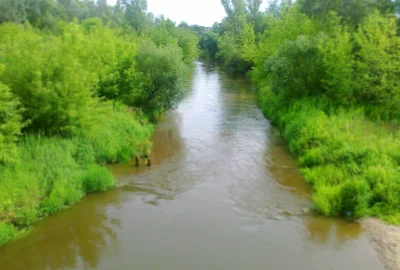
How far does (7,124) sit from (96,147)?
4483 mm

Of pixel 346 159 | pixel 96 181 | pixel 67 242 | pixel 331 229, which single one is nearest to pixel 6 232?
pixel 67 242

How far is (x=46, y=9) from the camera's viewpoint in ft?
132

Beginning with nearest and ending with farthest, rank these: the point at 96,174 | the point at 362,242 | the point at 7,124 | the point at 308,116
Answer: the point at 362,242 < the point at 7,124 < the point at 96,174 < the point at 308,116

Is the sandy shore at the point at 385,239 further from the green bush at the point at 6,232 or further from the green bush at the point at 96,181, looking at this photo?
the green bush at the point at 6,232

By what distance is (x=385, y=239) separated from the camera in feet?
35.8

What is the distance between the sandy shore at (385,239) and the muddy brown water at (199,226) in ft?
0.79

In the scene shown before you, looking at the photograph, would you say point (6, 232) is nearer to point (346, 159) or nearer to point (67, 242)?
point (67, 242)

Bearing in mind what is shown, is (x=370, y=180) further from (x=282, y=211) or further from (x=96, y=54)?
(x=96, y=54)

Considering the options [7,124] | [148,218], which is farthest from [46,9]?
[148,218]

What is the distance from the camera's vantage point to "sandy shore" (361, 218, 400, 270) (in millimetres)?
10055

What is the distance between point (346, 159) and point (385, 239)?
4.46m

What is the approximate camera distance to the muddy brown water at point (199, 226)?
397 inches

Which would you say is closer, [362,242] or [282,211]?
[362,242]

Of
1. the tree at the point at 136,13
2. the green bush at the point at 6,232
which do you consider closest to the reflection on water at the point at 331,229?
the green bush at the point at 6,232
